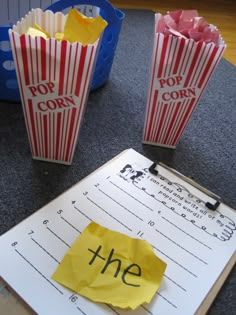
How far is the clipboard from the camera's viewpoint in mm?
455

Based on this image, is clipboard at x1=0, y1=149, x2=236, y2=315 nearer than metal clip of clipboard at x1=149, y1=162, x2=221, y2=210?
Yes

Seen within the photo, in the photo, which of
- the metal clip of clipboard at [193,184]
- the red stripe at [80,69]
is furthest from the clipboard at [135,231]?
the red stripe at [80,69]

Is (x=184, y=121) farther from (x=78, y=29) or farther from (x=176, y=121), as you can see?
(x=78, y=29)

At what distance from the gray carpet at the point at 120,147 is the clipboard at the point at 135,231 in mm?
32

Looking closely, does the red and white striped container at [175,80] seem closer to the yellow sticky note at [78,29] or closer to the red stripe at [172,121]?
the red stripe at [172,121]

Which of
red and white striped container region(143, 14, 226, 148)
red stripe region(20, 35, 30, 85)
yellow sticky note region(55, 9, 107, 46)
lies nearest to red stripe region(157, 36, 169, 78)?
red and white striped container region(143, 14, 226, 148)

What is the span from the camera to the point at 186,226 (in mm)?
561

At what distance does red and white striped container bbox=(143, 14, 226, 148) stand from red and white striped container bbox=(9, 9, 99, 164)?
0.13m

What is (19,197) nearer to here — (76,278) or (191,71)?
(76,278)

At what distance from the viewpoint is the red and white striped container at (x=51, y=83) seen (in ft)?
1.67

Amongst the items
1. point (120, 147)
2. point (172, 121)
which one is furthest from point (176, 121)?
point (120, 147)

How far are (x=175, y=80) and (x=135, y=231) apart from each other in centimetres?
28

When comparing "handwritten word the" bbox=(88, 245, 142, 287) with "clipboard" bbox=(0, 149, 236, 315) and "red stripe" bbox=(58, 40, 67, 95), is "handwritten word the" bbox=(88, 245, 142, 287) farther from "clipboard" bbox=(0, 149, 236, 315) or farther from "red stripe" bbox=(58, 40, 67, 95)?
"red stripe" bbox=(58, 40, 67, 95)

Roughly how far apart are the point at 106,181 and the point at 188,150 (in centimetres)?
23
